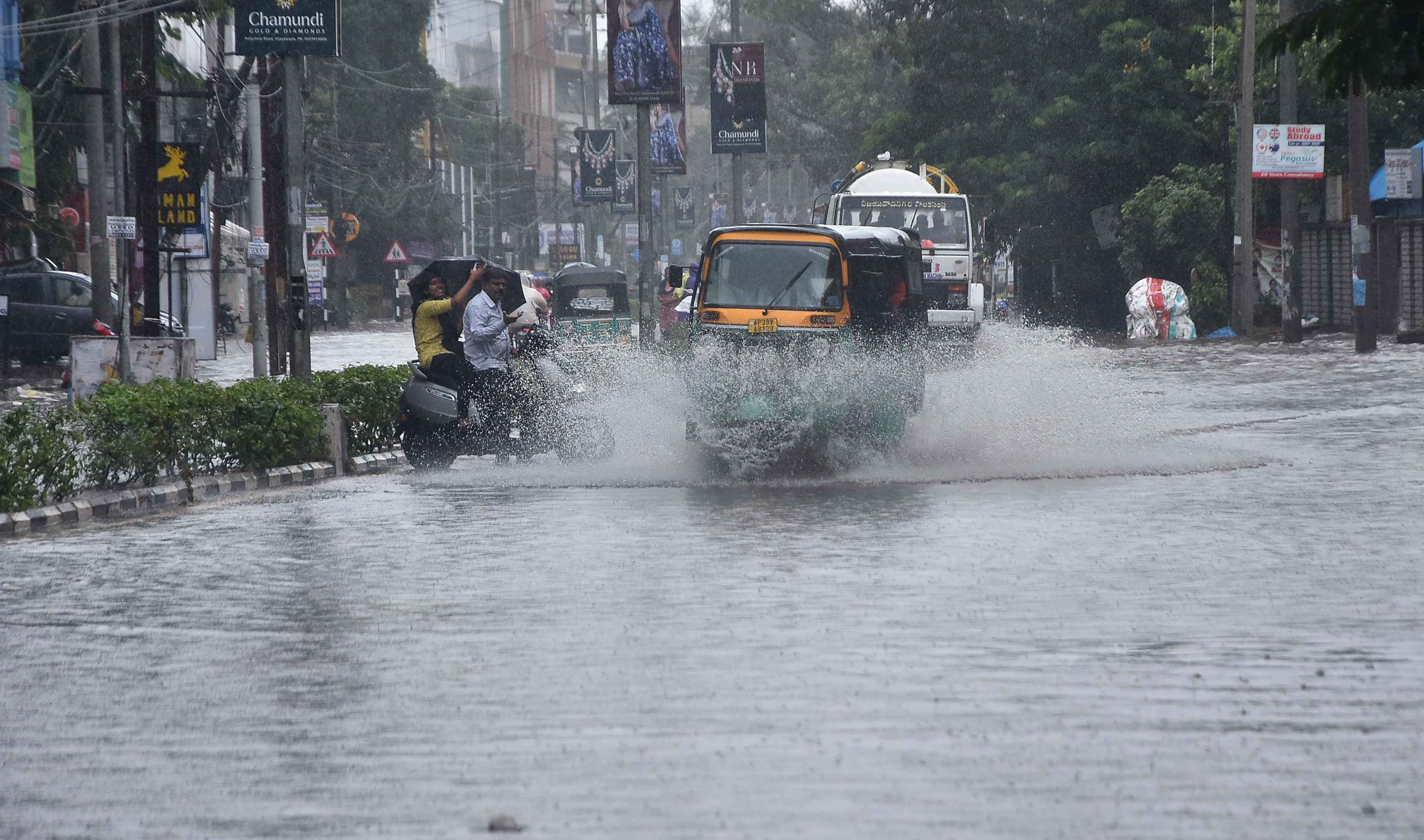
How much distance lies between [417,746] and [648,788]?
101 cm

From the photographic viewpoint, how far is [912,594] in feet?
31.0

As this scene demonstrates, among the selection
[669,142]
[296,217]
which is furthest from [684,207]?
[296,217]

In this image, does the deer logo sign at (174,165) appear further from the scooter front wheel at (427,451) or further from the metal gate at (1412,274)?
the metal gate at (1412,274)

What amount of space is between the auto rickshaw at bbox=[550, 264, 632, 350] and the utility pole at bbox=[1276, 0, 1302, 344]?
13.3 metres

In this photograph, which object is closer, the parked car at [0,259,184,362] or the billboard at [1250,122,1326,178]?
the parked car at [0,259,184,362]

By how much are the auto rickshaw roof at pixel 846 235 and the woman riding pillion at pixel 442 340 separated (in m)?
2.33

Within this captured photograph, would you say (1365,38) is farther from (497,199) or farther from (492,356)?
(497,199)

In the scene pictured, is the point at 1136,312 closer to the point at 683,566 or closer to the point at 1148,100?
the point at 1148,100

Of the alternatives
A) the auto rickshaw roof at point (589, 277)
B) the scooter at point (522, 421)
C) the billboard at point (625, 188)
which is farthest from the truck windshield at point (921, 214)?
the billboard at point (625, 188)

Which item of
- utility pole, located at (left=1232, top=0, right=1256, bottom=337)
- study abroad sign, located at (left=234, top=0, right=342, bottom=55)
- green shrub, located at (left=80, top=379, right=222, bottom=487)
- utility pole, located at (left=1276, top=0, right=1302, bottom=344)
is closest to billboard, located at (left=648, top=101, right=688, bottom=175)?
utility pole, located at (left=1232, top=0, right=1256, bottom=337)

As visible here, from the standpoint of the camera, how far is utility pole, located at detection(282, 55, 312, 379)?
2366 centimetres

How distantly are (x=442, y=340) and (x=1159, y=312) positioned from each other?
29.7 m

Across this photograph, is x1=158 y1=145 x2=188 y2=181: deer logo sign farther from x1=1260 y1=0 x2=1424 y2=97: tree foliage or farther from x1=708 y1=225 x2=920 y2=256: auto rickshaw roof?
x1=1260 y1=0 x2=1424 y2=97: tree foliage

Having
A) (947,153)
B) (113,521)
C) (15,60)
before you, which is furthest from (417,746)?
(947,153)
